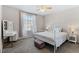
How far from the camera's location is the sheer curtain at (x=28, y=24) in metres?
1.73

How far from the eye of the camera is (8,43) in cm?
162

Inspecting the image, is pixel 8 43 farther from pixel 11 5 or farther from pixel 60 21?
pixel 60 21

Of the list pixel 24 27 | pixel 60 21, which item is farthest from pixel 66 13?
pixel 24 27

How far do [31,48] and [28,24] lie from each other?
0.53m

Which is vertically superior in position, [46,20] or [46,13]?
[46,13]

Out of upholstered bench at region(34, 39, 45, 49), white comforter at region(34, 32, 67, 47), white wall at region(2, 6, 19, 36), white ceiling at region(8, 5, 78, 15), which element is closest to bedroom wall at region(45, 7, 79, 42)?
white ceiling at region(8, 5, 78, 15)

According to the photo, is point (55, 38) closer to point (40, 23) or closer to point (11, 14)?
point (40, 23)

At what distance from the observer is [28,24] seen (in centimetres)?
177

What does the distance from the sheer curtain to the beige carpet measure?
174mm

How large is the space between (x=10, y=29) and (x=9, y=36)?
0.48 ft

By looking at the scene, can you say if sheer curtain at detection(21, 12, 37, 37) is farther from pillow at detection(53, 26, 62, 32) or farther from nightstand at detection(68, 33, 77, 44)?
nightstand at detection(68, 33, 77, 44)

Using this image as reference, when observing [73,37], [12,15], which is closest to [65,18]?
[73,37]

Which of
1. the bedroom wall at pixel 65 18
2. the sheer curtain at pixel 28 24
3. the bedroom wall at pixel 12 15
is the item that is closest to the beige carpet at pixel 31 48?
the sheer curtain at pixel 28 24
